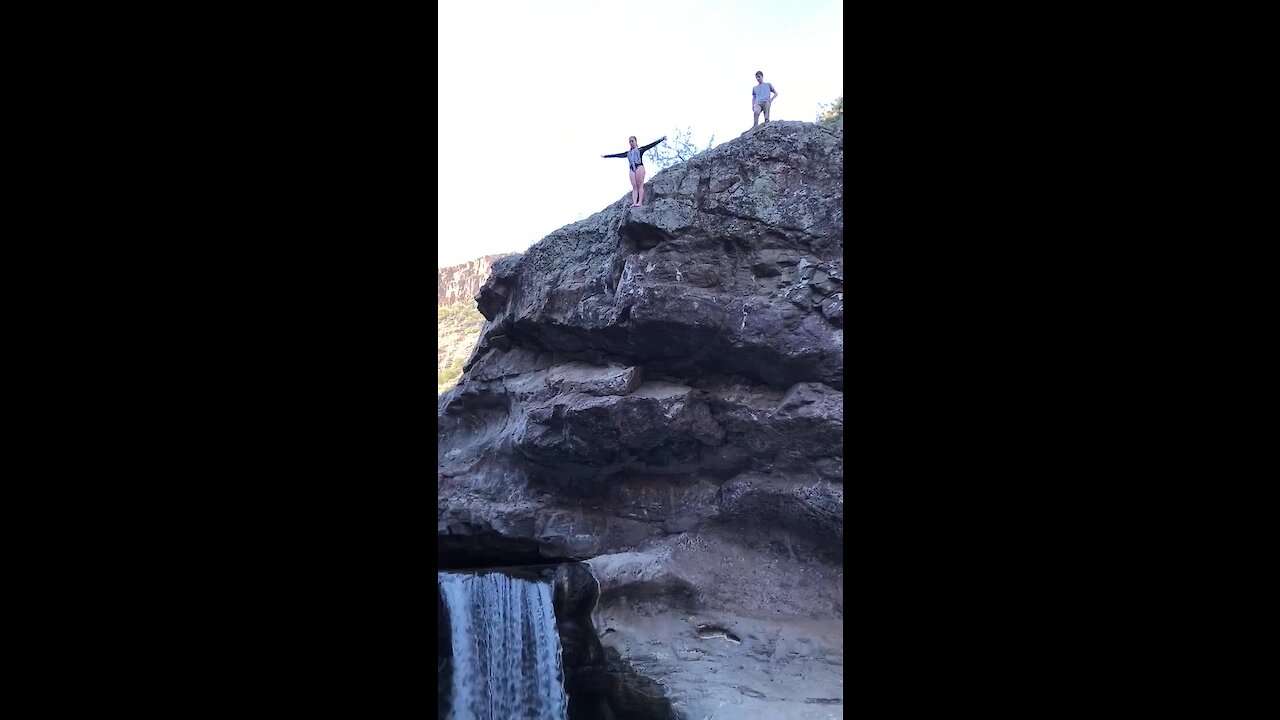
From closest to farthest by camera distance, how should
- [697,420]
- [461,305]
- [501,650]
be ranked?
[501,650] → [697,420] → [461,305]

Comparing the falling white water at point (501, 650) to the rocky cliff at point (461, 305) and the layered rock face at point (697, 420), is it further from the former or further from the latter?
the rocky cliff at point (461, 305)

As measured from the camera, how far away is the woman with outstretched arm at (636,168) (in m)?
12.2

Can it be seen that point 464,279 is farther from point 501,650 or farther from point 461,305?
point 501,650

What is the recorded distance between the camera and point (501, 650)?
31.8 feet

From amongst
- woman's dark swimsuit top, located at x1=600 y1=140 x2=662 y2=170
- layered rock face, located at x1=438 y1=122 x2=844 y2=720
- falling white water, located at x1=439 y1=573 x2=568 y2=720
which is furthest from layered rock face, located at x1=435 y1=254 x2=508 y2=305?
falling white water, located at x1=439 y1=573 x2=568 y2=720

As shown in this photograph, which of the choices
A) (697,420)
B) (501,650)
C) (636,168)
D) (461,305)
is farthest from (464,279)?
(501,650)

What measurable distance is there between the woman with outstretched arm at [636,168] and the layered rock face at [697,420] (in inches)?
11.2

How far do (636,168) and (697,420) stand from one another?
3946 millimetres

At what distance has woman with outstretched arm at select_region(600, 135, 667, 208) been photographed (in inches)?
482
